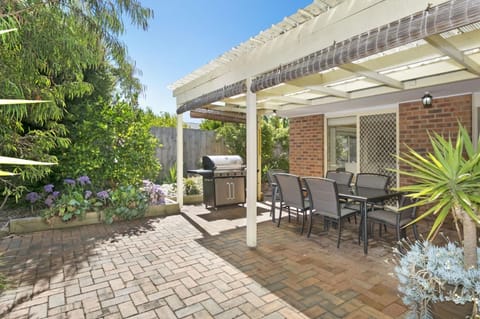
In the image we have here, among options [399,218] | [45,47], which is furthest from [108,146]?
[399,218]

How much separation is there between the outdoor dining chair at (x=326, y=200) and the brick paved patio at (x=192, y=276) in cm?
46

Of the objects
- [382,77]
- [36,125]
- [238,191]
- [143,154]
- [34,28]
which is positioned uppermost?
[34,28]

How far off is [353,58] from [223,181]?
4.40 meters

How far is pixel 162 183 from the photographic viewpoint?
8.62 meters

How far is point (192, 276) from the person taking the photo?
3.13 m

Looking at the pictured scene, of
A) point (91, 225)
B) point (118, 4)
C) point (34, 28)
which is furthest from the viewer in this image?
point (91, 225)

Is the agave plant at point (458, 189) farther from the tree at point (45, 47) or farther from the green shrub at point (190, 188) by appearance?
the green shrub at point (190, 188)

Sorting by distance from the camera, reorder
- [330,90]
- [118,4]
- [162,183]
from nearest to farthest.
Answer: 1. [118,4]
2. [330,90]
3. [162,183]

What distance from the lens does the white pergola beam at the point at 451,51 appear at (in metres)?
2.54

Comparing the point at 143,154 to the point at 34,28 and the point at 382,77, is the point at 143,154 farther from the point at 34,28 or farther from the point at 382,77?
the point at 382,77

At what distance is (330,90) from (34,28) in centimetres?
433

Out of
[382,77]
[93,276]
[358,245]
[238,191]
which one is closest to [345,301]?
[358,245]

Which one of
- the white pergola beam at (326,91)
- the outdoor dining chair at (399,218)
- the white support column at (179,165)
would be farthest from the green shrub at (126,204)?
the outdoor dining chair at (399,218)

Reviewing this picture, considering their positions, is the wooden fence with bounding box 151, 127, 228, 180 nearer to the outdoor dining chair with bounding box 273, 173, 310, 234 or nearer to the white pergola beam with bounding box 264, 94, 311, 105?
the white pergola beam with bounding box 264, 94, 311, 105
